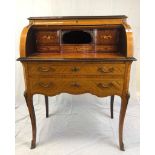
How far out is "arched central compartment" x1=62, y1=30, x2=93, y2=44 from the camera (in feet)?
6.52

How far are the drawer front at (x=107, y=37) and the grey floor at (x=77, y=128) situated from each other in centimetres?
84

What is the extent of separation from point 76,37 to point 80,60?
49 cm

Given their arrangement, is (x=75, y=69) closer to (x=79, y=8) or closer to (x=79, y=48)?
(x=79, y=48)

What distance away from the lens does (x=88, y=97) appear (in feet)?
8.80

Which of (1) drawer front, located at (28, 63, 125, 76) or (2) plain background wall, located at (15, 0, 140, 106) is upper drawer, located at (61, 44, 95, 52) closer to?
(1) drawer front, located at (28, 63, 125, 76)

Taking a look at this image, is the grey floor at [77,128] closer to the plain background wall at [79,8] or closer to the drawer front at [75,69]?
the drawer front at [75,69]

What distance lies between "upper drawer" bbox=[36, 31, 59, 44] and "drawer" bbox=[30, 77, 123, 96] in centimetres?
41

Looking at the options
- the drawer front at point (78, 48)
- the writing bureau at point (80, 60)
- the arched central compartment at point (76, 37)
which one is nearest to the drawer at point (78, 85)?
the writing bureau at point (80, 60)

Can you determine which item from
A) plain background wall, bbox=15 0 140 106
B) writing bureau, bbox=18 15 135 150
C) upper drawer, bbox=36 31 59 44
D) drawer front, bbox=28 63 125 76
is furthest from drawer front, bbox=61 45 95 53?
plain background wall, bbox=15 0 140 106

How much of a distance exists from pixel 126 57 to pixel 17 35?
1.44 m

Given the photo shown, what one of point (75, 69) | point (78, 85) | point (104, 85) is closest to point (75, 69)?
point (75, 69)

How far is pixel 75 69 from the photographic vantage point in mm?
1656
